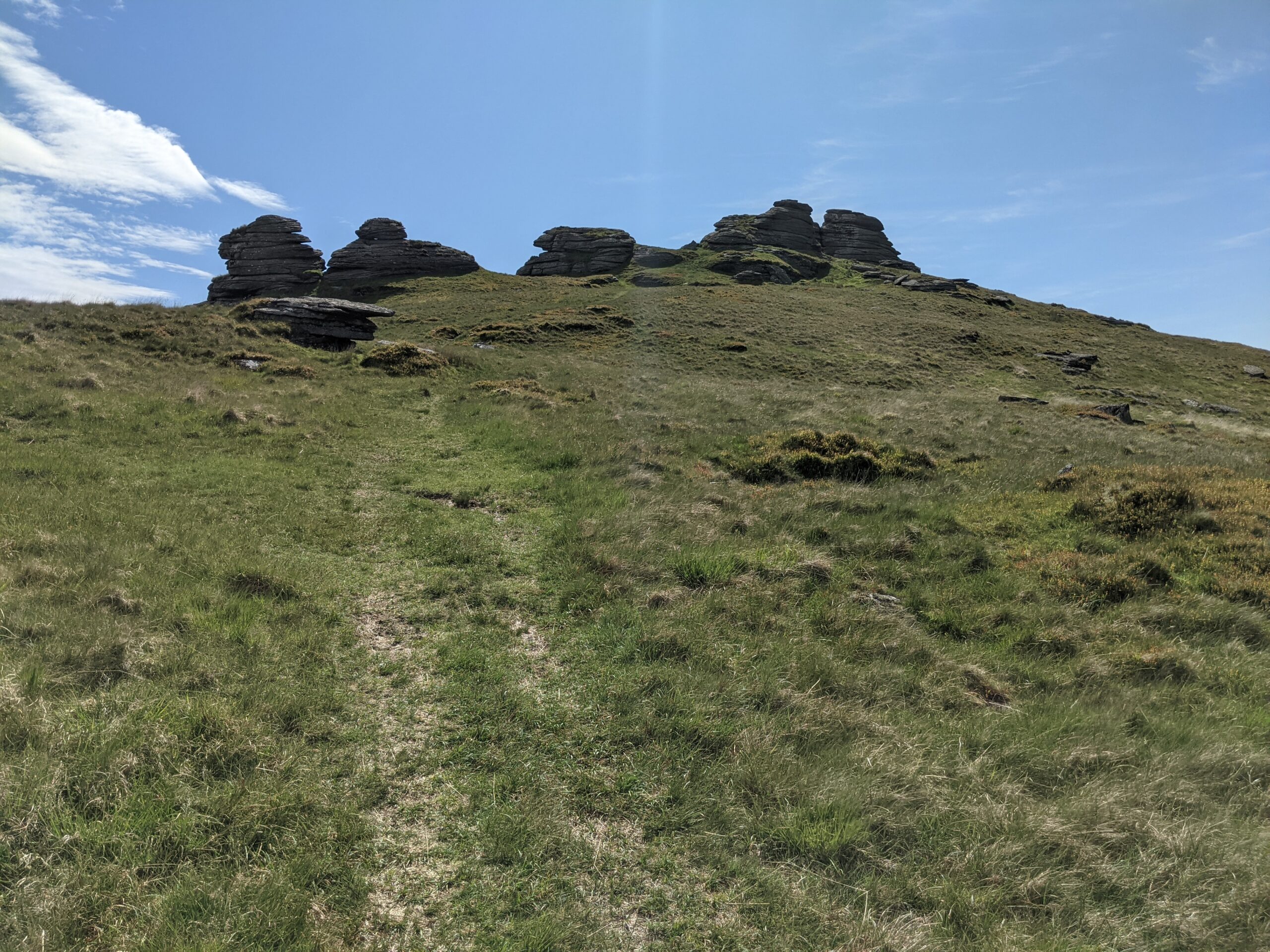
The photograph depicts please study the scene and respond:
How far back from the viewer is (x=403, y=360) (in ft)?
97.3

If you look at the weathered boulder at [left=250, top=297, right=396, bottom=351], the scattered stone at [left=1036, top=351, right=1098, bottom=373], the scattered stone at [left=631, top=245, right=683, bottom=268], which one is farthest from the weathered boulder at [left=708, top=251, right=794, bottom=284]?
the weathered boulder at [left=250, top=297, right=396, bottom=351]

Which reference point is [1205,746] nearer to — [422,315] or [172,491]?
[172,491]

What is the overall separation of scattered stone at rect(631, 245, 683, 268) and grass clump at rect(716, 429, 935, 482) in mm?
89004

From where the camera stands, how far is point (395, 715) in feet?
20.5

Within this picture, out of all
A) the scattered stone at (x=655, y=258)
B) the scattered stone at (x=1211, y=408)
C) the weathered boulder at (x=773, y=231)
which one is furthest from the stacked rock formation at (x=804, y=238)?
the scattered stone at (x=1211, y=408)

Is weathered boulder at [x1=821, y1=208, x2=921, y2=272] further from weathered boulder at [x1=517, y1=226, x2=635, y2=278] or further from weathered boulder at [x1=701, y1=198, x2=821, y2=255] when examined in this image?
weathered boulder at [x1=517, y1=226, x2=635, y2=278]

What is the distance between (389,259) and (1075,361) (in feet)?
298

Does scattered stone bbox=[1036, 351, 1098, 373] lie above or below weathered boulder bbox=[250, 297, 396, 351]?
above

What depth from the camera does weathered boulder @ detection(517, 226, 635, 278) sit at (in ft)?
334

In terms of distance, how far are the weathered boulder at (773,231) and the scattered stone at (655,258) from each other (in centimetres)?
1015

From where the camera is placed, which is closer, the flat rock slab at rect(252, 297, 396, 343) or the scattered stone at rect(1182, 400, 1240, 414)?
the flat rock slab at rect(252, 297, 396, 343)

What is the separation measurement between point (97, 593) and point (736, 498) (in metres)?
11.3

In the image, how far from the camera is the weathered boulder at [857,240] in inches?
4899

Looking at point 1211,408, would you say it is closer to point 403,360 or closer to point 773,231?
point 403,360
